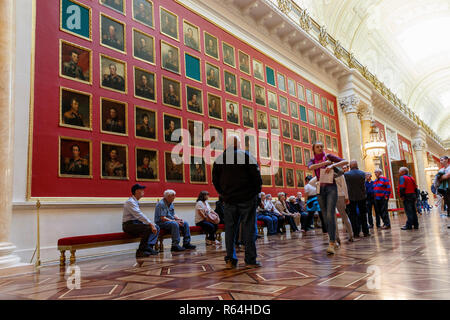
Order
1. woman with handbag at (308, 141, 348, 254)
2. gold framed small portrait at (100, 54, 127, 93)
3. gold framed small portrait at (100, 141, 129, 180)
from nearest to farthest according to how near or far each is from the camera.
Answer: woman with handbag at (308, 141, 348, 254) < gold framed small portrait at (100, 141, 129, 180) < gold framed small portrait at (100, 54, 127, 93)

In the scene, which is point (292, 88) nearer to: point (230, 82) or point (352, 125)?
point (230, 82)

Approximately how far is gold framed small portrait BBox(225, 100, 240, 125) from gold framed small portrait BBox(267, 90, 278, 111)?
2101mm

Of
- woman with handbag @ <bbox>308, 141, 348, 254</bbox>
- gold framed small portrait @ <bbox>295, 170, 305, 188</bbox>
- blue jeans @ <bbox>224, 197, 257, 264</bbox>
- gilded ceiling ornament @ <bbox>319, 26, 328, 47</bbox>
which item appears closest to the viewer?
blue jeans @ <bbox>224, 197, 257, 264</bbox>

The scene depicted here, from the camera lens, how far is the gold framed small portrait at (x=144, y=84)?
26.0 feet

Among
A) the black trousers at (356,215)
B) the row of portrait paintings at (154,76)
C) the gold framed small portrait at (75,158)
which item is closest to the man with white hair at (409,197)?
the black trousers at (356,215)

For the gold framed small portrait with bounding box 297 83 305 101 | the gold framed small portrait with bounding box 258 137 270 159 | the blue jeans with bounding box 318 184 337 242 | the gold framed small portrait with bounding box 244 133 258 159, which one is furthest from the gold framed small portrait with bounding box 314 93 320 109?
the blue jeans with bounding box 318 184 337 242

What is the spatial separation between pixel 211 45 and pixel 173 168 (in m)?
4.38

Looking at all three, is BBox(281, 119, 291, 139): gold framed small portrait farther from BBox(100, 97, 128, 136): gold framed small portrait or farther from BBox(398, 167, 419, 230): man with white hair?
BBox(100, 97, 128, 136): gold framed small portrait

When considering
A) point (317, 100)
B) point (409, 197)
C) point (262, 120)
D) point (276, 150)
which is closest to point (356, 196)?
point (409, 197)

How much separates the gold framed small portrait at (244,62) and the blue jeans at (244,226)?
8.02m

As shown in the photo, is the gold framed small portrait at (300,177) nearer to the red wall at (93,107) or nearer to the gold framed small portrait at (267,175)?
the gold framed small portrait at (267,175)

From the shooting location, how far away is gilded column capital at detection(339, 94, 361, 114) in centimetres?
1791

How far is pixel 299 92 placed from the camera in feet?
47.8

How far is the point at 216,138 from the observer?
9711 mm
